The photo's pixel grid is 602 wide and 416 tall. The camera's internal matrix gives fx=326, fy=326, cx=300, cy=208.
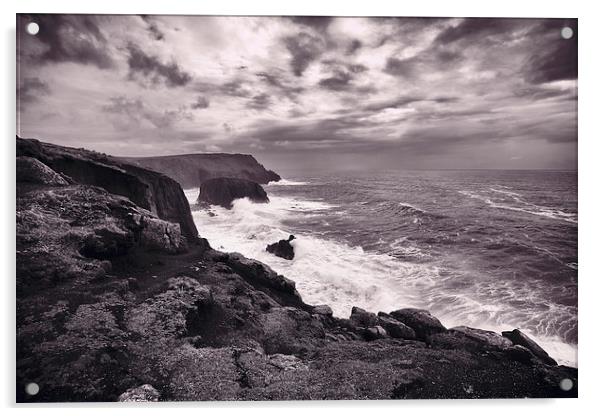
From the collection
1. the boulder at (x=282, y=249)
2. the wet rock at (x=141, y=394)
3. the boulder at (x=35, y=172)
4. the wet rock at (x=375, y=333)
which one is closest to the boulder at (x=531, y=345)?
the wet rock at (x=375, y=333)

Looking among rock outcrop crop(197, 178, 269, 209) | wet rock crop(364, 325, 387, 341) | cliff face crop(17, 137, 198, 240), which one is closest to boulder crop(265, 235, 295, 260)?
rock outcrop crop(197, 178, 269, 209)

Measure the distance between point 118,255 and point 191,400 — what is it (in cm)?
258

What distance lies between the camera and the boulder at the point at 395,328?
16.5 ft

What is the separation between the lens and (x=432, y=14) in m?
5.05

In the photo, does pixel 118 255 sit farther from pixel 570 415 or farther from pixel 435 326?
pixel 570 415

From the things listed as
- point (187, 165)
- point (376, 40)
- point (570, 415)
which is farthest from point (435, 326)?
point (187, 165)

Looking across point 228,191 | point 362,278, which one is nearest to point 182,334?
point 228,191

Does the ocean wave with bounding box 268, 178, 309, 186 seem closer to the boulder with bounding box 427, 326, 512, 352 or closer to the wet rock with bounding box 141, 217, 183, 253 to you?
the wet rock with bounding box 141, 217, 183, 253

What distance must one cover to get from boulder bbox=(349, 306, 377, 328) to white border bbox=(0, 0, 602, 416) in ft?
3.54

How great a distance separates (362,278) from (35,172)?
550 cm

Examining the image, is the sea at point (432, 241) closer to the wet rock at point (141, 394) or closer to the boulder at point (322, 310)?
the boulder at point (322, 310)

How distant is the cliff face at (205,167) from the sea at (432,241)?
287 millimetres

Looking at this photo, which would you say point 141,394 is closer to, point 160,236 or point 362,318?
point 160,236

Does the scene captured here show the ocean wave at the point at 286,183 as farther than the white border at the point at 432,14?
Yes
